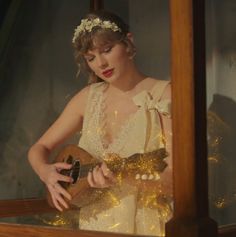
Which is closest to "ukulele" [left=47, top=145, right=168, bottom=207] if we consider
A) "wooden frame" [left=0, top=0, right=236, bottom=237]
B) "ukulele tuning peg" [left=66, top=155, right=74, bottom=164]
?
"ukulele tuning peg" [left=66, top=155, right=74, bottom=164]

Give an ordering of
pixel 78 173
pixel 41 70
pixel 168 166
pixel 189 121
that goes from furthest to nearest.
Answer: pixel 41 70 < pixel 78 173 < pixel 168 166 < pixel 189 121

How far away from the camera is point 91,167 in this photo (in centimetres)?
82

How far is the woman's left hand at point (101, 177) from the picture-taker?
81cm

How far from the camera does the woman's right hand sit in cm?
87

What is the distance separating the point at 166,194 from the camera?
75 cm

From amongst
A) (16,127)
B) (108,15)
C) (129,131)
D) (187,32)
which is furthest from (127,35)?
(16,127)

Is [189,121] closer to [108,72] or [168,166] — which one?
Result: [168,166]

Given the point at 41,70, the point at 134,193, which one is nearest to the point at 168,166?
the point at 134,193

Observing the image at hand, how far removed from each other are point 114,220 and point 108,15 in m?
0.29

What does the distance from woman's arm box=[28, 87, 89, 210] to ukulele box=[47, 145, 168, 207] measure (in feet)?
0.07

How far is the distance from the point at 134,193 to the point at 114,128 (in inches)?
4.2

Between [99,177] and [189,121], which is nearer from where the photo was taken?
[189,121]

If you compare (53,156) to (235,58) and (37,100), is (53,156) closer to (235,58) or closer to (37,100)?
(37,100)

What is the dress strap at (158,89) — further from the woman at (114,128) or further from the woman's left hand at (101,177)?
the woman's left hand at (101,177)
